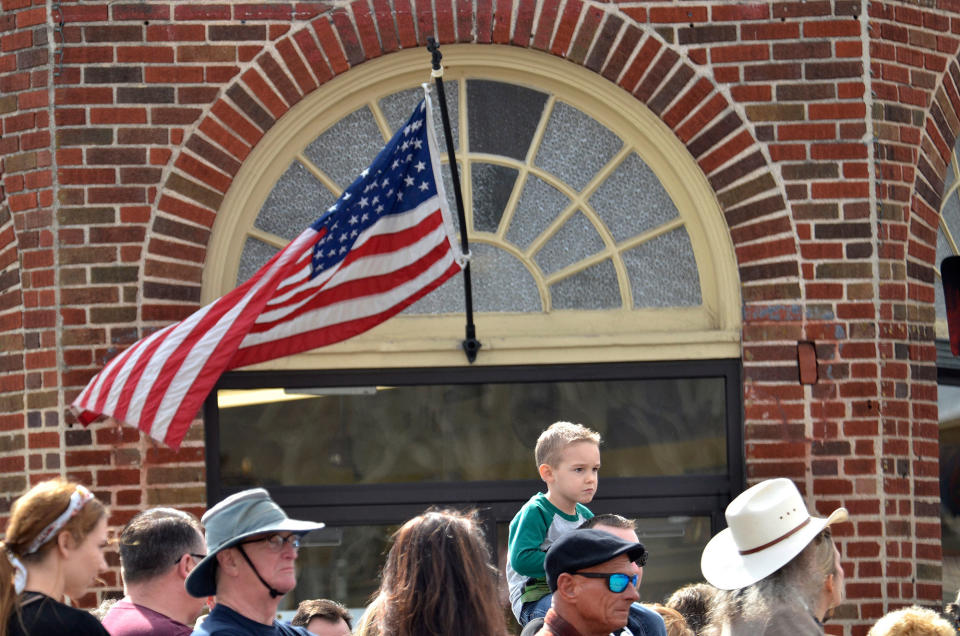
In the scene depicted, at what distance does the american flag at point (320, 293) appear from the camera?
563cm

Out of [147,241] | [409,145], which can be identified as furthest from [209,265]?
[409,145]

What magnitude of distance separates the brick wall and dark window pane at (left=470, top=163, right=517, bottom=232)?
25.0 inches

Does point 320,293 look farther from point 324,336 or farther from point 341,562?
point 341,562

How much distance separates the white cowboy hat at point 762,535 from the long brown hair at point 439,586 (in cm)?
80

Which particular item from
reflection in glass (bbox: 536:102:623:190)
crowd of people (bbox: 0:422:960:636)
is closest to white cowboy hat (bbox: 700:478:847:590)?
crowd of people (bbox: 0:422:960:636)

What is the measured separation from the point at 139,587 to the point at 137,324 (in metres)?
2.51

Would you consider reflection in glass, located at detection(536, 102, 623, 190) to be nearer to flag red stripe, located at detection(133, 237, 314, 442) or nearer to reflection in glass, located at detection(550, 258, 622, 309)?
reflection in glass, located at detection(550, 258, 622, 309)

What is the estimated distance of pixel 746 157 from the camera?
657cm

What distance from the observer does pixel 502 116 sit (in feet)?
22.2

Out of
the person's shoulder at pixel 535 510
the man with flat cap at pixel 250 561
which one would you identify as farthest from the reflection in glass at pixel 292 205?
the man with flat cap at pixel 250 561

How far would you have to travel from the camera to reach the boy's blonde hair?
17.1ft

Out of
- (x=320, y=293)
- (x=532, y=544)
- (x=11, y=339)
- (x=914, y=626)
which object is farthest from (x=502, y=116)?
(x=914, y=626)

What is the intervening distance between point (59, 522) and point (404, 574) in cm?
95

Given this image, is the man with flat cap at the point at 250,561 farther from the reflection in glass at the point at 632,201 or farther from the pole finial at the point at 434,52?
the reflection in glass at the point at 632,201
